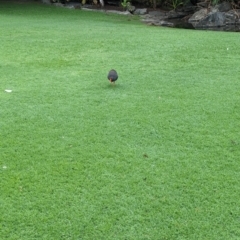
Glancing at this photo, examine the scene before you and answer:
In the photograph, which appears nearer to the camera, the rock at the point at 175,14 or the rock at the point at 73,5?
the rock at the point at 175,14

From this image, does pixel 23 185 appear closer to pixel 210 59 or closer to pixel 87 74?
pixel 87 74

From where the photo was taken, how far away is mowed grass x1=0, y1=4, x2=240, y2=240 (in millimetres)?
2408

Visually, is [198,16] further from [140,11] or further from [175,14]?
[140,11]

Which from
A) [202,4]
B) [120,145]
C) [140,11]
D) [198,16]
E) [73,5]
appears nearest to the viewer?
[120,145]

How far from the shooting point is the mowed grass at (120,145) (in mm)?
2408

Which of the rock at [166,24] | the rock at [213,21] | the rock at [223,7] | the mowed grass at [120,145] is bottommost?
the mowed grass at [120,145]

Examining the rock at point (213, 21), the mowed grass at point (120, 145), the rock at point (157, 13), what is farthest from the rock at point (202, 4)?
the mowed grass at point (120, 145)

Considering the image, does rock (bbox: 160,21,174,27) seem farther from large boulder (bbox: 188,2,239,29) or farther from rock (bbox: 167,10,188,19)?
rock (bbox: 167,10,188,19)

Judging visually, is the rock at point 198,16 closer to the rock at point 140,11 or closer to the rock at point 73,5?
the rock at point 140,11

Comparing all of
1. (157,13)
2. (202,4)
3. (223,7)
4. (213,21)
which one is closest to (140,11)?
(157,13)

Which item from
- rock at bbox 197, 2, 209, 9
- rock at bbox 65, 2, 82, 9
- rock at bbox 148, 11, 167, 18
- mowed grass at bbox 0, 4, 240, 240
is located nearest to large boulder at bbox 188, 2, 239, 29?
rock at bbox 197, 2, 209, 9

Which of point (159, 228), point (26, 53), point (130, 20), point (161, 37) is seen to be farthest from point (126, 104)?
point (130, 20)

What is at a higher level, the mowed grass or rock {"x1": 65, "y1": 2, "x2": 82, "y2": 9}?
rock {"x1": 65, "y1": 2, "x2": 82, "y2": 9}

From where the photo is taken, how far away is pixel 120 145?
3.26m
